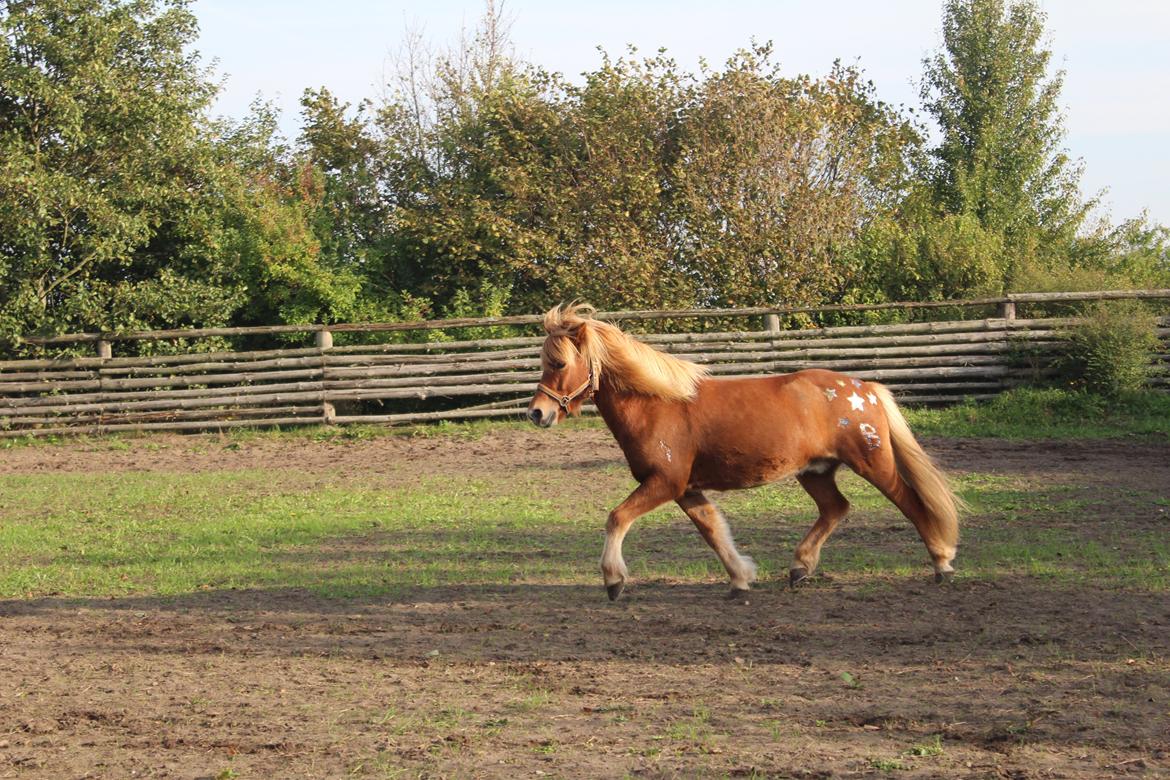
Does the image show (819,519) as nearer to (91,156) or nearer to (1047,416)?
(1047,416)

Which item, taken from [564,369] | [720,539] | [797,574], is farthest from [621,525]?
[797,574]

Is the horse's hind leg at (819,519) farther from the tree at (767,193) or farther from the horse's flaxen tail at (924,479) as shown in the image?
the tree at (767,193)

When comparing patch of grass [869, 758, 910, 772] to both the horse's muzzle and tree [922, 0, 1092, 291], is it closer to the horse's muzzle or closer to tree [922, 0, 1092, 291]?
A: the horse's muzzle

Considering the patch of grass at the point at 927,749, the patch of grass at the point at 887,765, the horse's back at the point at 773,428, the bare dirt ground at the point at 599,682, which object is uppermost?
the horse's back at the point at 773,428

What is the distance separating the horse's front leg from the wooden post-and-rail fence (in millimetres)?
10820

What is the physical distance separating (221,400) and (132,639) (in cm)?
1217

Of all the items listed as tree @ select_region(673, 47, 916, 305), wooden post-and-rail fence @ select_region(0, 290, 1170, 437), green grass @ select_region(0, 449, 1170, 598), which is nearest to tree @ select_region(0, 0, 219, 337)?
wooden post-and-rail fence @ select_region(0, 290, 1170, 437)

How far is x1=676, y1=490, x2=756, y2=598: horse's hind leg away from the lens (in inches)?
324

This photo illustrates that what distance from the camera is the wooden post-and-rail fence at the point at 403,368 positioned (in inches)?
743

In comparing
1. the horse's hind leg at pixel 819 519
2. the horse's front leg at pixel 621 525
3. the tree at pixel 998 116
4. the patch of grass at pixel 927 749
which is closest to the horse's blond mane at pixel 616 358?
the horse's front leg at pixel 621 525

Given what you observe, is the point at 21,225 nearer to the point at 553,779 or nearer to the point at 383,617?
the point at 383,617

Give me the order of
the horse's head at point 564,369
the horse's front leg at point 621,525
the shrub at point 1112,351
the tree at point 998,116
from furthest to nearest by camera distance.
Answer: the tree at point 998,116, the shrub at point 1112,351, the horse's head at point 564,369, the horse's front leg at point 621,525

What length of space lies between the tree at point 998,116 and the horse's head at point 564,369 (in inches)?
879

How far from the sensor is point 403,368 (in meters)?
19.4
